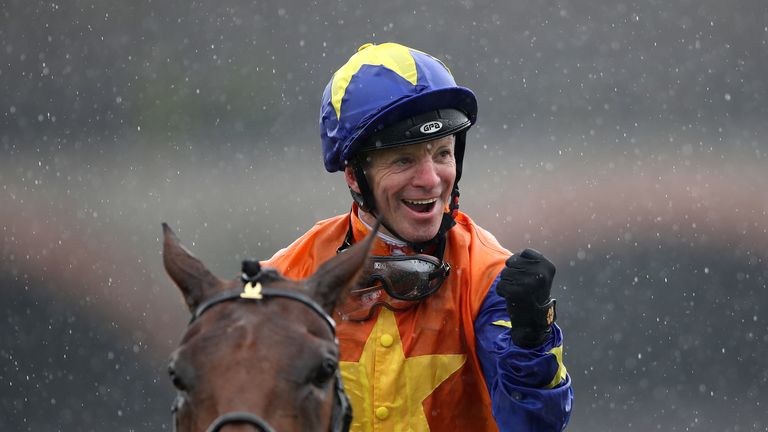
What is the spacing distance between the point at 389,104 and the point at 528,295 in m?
0.74

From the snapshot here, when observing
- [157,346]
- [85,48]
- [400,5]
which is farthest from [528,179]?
[85,48]

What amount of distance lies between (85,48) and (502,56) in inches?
97.0

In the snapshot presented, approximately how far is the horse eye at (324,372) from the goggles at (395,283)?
2.99 feet

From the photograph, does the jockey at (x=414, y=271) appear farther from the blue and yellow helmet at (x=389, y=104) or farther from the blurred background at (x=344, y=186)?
the blurred background at (x=344, y=186)

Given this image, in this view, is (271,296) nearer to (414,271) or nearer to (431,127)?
(414,271)

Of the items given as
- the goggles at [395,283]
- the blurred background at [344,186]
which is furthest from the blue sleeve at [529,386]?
the blurred background at [344,186]

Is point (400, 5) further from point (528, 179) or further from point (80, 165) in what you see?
point (80, 165)

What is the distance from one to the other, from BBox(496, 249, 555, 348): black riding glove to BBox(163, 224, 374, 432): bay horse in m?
0.57

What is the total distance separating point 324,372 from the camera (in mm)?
2004

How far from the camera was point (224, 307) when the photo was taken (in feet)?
6.80

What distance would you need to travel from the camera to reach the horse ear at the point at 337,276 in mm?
2211

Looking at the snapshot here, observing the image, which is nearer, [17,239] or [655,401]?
[655,401]

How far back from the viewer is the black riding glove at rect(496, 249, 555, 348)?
2631 millimetres

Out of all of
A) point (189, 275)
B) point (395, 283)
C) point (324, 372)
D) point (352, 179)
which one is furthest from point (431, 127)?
Result: point (324, 372)
